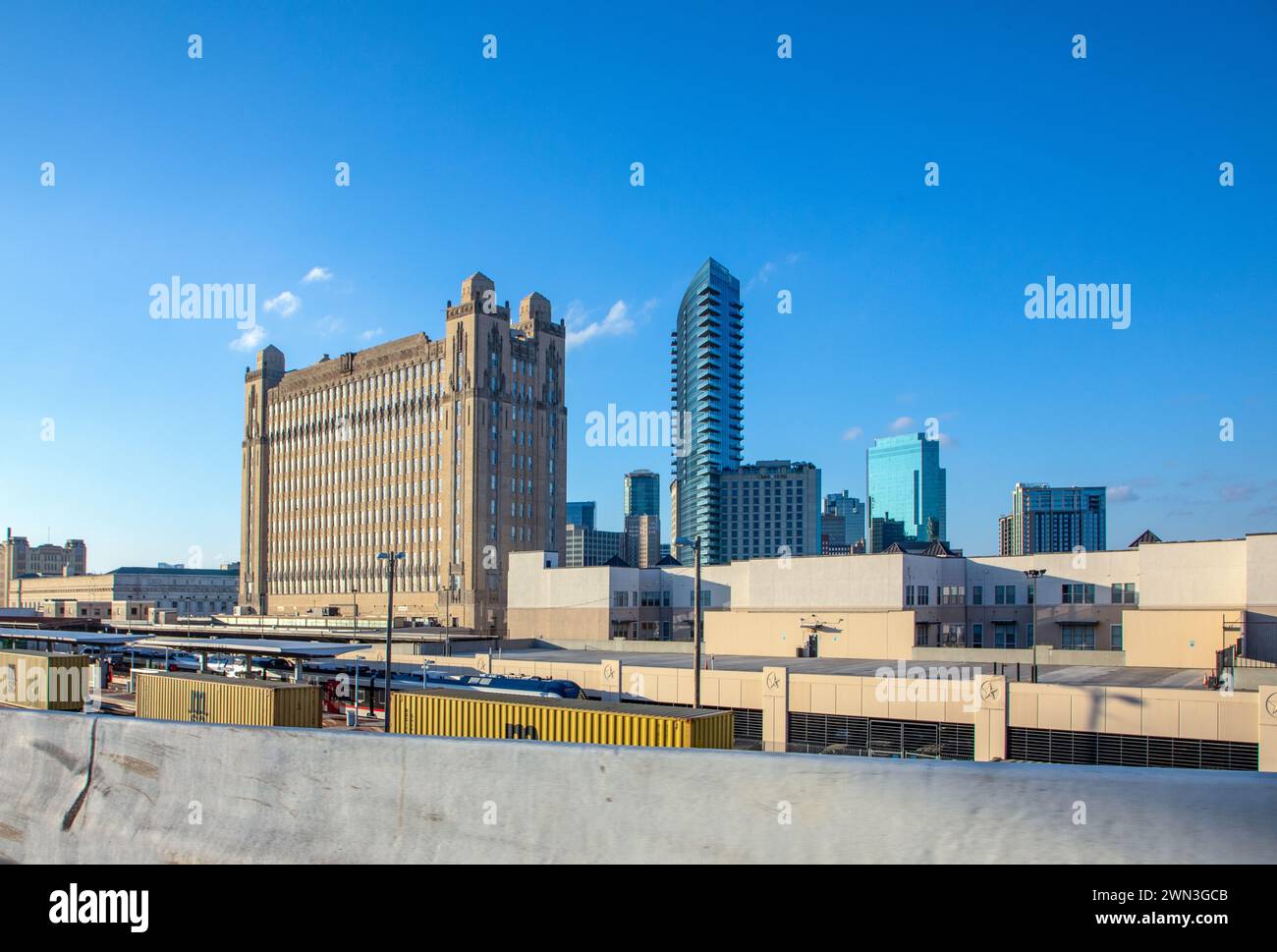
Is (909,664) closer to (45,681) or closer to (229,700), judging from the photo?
(229,700)

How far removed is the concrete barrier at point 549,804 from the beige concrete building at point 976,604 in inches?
1723

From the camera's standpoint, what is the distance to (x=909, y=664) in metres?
52.4

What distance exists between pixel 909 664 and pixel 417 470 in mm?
88391

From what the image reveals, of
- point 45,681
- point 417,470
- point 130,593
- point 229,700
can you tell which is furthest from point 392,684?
point 130,593

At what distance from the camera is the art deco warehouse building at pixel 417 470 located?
12044cm

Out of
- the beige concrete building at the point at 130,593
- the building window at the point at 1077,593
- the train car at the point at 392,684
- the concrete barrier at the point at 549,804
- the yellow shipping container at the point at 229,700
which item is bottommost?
the beige concrete building at the point at 130,593

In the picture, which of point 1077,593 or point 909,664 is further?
point 1077,593

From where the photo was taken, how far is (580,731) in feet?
73.6

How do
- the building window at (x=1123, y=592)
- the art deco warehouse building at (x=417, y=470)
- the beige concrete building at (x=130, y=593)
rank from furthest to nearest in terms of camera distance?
the beige concrete building at (x=130, y=593)
the art deco warehouse building at (x=417, y=470)
the building window at (x=1123, y=592)

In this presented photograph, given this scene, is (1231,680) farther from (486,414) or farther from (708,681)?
(486,414)

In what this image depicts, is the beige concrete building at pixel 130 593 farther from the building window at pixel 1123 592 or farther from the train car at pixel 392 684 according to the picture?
the building window at pixel 1123 592

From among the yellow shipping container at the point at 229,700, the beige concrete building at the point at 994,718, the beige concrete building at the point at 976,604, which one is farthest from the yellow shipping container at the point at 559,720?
the beige concrete building at the point at 976,604

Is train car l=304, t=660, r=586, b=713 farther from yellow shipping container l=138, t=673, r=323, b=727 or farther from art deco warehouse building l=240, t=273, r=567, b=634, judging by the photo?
art deco warehouse building l=240, t=273, r=567, b=634
